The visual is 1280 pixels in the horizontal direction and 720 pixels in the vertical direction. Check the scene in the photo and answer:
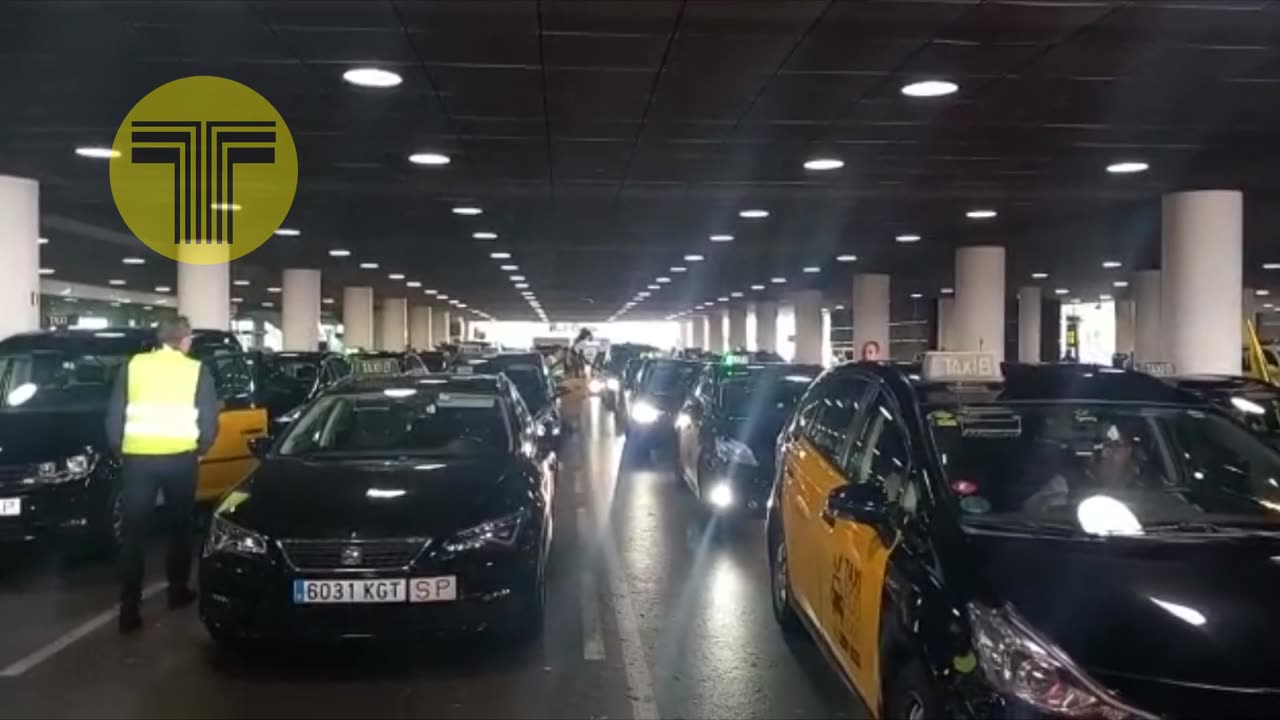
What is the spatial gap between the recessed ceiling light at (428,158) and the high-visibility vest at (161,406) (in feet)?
19.1

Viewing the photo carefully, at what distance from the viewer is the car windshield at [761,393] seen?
13.1m

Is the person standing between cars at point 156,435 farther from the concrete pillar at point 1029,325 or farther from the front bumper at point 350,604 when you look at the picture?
the concrete pillar at point 1029,325

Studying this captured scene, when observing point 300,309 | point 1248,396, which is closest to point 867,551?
point 1248,396

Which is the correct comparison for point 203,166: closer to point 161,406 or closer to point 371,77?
point 371,77

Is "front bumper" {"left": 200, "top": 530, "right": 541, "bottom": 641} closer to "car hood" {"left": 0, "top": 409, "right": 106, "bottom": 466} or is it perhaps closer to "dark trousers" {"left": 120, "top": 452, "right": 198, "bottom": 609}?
"dark trousers" {"left": 120, "top": 452, "right": 198, "bottom": 609}

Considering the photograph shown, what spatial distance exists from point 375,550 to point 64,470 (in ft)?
13.6

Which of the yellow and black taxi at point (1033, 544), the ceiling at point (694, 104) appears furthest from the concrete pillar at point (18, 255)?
the yellow and black taxi at point (1033, 544)

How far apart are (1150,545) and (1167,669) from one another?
904 millimetres

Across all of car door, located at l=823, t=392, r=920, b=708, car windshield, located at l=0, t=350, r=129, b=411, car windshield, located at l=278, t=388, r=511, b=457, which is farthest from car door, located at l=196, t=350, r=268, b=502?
car door, located at l=823, t=392, r=920, b=708

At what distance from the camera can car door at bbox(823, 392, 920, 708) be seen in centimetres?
492

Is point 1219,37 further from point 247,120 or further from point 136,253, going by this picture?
point 136,253

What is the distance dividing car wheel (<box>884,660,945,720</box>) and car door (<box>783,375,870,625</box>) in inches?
53.6

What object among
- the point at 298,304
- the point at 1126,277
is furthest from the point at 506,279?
the point at 1126,277

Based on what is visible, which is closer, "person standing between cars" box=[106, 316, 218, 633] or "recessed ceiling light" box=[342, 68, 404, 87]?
"person standing between cars" box=[106, 316, 218, 633]
